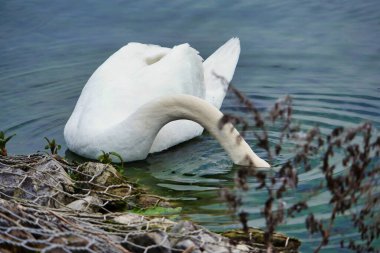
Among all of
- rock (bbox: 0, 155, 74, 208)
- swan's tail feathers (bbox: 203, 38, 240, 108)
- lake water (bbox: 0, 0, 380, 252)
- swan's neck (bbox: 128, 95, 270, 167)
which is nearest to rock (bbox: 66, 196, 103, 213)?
rock (bbox: 0, 155, 74, 208)

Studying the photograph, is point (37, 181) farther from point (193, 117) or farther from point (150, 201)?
point (193, 117)

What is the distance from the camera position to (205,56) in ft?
42.1

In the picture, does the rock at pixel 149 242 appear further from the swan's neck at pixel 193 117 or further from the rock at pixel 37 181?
the swan's neck at pixel 193 117

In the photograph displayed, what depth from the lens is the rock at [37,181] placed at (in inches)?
284

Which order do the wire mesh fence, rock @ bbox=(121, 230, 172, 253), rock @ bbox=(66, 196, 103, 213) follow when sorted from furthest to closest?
rock @ bbox=(66, 196, 103, 213) → rock @ bbox=(121, 230, 172, 253) → the wire mesh fence

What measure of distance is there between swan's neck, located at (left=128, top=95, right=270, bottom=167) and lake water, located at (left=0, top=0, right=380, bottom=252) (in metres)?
0.23

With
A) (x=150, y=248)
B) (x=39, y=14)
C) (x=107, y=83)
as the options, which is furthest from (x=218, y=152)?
(x=39, y=14)

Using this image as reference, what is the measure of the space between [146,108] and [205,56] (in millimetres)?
3744

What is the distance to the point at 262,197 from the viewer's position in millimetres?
8055

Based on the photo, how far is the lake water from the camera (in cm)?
882

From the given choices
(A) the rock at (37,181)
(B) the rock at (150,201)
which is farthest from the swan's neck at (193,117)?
(A) the rock at (37,181)

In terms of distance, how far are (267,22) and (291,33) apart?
554 mm

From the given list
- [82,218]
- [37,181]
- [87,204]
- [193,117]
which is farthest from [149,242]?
[193,117]

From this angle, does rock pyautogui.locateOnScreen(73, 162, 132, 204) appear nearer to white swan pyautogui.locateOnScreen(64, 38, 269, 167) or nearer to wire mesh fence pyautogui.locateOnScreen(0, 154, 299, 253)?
wire mesh fence pyautogui.locateOnScreen(0, 154, 299, 253)
